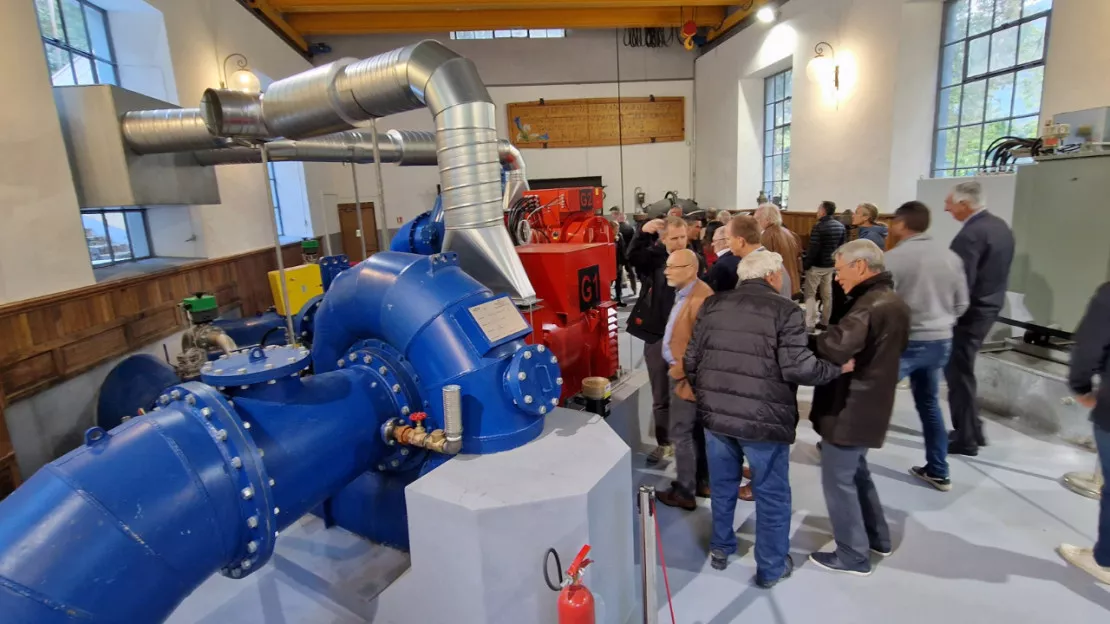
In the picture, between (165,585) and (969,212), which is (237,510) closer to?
(165,585)

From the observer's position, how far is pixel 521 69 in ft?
36.2

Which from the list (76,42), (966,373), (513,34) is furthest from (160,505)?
(513,34)

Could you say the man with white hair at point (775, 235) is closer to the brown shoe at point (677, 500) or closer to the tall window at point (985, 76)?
the brown shoe at point (677, 500)

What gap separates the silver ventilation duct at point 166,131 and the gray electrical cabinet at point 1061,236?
530 centimetres

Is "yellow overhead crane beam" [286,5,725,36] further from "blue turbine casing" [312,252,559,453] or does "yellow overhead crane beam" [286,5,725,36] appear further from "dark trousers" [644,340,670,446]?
"blue turbine casing" [312,252,559,453]

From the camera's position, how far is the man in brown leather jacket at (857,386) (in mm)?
2082

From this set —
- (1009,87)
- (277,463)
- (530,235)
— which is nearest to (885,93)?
(1009,87)

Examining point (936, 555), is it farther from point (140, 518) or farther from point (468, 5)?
point (468, 5)

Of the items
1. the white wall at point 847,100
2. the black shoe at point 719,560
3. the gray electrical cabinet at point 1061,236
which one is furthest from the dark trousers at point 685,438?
the white wall at point 847,100

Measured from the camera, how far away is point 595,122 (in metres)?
11.3

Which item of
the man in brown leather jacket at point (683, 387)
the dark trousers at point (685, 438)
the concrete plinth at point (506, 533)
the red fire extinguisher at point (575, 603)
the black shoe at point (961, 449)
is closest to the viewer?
the red fire extinguisher at point (575, 603)

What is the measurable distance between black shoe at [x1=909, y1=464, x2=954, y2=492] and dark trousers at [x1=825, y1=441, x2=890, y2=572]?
0.72m

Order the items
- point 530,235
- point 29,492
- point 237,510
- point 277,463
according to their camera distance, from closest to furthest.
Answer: point 29,492 → point 237,510 → point 277,463 → point 530,235

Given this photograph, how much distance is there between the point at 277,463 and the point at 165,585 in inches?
14.8
